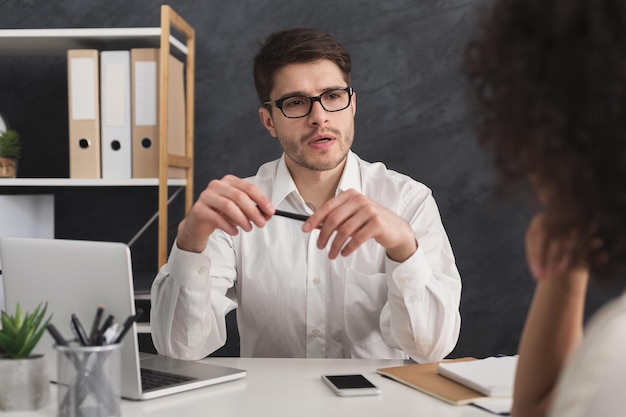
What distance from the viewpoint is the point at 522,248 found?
2506mm

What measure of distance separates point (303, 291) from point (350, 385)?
0.61m

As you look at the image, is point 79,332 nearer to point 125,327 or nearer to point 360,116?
point 125,327

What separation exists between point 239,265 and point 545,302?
114 centimetres

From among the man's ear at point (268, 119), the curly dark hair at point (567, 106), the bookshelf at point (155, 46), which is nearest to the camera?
the curly dark hair at point (567, 106)

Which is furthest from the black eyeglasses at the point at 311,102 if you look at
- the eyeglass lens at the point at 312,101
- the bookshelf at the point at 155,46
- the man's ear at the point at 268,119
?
the bookshelf at the point at 155,46

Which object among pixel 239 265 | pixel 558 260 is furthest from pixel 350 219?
pixel 558 260

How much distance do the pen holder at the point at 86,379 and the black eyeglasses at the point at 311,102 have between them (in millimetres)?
987

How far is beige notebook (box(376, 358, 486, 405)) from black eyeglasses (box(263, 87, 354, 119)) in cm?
76

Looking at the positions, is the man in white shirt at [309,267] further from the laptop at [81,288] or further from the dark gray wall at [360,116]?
the dark gray wall at [360,116]

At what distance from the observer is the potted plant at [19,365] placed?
3.62 ft

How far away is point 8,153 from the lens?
2.27 m

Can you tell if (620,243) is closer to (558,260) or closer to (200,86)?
(558,260)

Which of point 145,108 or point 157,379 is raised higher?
point 145,108

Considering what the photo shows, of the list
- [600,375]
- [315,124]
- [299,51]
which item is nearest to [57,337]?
[600,375]
